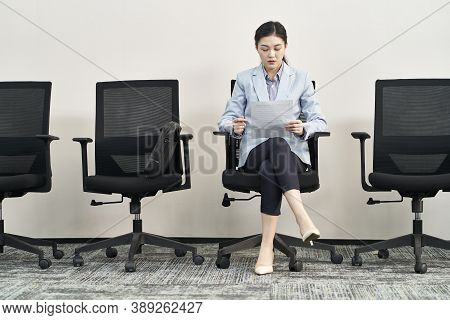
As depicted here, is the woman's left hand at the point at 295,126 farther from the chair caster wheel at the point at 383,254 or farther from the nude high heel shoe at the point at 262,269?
the chair caster wheel at the point at 383,254

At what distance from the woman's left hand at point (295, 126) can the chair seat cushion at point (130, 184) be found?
2.10 ft

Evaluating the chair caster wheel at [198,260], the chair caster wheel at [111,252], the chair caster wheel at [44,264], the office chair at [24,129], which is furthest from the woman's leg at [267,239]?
the office chair at [24,129]

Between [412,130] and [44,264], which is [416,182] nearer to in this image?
[412,130]

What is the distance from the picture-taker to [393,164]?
10.6 feet

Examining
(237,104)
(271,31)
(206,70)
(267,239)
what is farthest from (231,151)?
(206,70)

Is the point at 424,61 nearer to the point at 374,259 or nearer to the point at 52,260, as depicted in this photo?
the point at 374,259

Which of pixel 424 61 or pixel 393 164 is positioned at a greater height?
pixel 424 61

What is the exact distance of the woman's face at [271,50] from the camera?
10.00 feet

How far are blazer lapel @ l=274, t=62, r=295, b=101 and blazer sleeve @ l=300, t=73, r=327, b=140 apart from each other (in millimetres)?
81

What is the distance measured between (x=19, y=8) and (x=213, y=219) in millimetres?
1782

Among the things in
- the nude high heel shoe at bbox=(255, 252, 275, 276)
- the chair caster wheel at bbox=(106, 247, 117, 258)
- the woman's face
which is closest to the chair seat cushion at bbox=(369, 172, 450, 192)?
the nude high heel shoe at bbox=(255, 252, 275, 276)

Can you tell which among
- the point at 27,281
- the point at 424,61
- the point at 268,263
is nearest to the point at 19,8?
the point at 27,281

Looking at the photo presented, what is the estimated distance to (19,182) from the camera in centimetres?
Result: 312

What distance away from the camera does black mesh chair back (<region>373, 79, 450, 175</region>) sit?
320 centimetres
